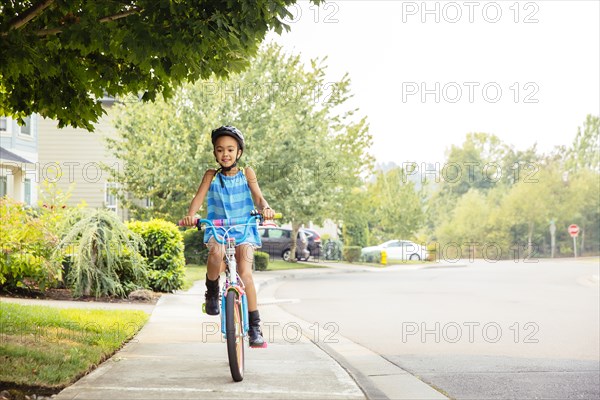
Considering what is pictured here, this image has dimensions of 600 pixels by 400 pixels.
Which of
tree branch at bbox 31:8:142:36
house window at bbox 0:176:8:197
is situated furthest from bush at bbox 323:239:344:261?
tree branch at bbox 31:8:142:36

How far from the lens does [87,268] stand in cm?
1525

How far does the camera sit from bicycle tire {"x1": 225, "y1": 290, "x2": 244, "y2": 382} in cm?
640

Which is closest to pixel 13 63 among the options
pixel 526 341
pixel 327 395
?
pixel 327 395

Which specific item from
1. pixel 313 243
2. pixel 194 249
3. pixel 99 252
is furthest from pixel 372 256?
pixel 99 252

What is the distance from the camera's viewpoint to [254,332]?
7.01 m

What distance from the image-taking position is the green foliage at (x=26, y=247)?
44.0 feet

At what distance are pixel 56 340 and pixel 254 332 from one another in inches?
106

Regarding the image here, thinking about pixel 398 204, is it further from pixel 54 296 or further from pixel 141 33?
pixel 141 33

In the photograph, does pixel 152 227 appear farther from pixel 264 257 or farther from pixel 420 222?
pixel 420 222

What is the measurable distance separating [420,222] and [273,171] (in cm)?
3099

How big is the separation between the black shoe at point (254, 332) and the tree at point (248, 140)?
21571 mm

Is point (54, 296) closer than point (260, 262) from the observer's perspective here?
Yes

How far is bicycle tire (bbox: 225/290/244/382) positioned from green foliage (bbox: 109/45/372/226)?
21954mm

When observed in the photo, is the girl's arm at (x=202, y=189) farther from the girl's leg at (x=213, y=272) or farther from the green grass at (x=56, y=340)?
the green grass at (x=56, y=340)
